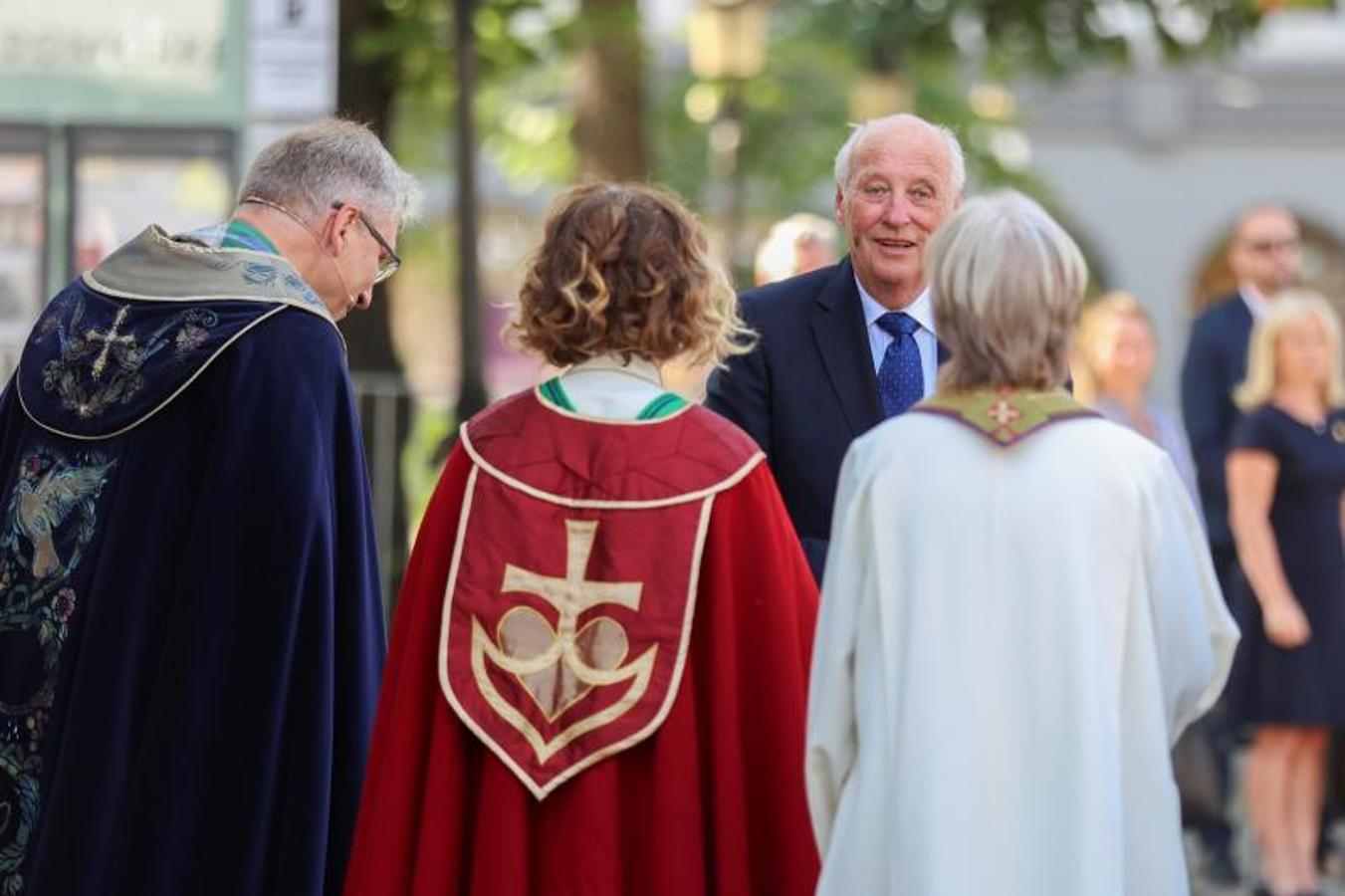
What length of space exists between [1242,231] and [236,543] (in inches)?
288

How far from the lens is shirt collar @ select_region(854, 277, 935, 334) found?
714 centimetres

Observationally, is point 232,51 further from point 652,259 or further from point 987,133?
point 987,133

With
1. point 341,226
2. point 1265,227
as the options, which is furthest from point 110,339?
point 1265,227

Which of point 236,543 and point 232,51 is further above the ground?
point 232,51

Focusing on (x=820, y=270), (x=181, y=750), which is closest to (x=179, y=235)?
(x=181, y=750)

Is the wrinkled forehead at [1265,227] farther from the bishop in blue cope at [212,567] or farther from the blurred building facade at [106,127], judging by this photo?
the bishop in blue cope at [212,567]

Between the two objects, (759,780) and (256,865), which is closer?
(759,780)

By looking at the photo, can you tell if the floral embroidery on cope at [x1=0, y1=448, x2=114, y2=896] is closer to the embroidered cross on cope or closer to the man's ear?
the embroidered cross on cope

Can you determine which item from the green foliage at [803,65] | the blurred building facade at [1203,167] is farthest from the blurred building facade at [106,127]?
the blurred building facade at [1203,167]

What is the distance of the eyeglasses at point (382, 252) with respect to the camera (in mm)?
6691

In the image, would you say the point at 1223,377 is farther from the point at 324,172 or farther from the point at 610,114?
the point at 324,172

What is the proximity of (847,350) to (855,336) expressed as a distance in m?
0.04

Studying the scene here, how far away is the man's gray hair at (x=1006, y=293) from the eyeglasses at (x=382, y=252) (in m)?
1.66

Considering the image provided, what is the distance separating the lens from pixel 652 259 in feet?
19.3
